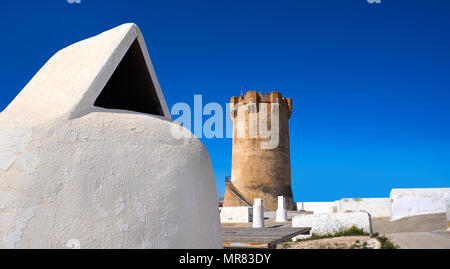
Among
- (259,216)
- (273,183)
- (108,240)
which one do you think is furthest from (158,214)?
(273,183)

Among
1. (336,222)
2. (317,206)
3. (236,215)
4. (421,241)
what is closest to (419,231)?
(336,222)

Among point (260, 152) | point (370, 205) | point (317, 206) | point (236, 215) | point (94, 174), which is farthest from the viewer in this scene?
point (260, 152)

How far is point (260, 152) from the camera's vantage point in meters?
31.7

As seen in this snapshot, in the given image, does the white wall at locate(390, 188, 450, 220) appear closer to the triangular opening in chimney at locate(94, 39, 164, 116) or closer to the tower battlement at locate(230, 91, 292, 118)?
the triangular opening in chimney at locate(94, 39, 164, 116)

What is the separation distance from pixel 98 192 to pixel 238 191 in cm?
2966

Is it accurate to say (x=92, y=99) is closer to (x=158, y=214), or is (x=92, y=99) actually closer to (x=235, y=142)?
(x=158, y=214)

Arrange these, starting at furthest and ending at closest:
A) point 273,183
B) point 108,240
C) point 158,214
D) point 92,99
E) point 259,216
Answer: point 273,183 < point 259,216 < point 92,99 < point 158,214 < point 108,240

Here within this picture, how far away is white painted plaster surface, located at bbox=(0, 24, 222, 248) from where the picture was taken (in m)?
2.35

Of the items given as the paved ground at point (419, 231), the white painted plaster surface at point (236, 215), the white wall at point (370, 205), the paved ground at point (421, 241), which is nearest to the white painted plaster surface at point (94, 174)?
the paved ground at point (421, 241)

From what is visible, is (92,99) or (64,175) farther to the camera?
(92,99)

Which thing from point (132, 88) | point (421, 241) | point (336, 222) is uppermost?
point (132, 88)

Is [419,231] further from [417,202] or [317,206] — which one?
[317,206]

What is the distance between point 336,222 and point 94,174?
8.69 m
